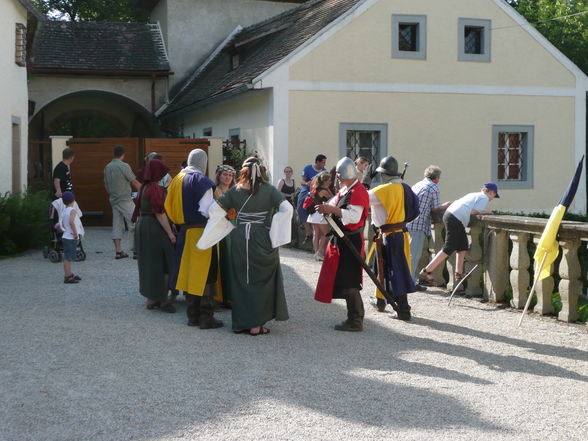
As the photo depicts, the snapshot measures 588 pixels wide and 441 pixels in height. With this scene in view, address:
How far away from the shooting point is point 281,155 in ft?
65.2

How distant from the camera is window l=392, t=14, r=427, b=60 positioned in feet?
67.3

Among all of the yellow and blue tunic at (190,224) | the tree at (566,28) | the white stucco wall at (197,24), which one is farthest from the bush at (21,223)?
the tree at (566,28)

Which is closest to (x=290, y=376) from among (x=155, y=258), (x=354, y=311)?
(x=354, y=311)

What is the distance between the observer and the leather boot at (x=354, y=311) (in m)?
8.32

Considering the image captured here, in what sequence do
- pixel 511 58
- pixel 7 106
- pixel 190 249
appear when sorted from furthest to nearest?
pixel 511 58, pixel 7 106, pixel 190 249

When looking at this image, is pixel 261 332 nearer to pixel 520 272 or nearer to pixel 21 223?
pixel 520 272

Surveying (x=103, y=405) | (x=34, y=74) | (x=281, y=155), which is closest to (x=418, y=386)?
(x=103, y=405)

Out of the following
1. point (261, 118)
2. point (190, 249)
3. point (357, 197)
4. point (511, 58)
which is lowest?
point (190, 249)

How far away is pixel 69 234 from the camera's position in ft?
37.7

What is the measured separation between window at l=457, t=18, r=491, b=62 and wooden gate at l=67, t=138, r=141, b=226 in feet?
28.5

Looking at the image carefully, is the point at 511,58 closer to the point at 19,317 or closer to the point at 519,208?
the point at 519,208

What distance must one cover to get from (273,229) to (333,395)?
2.36 metres

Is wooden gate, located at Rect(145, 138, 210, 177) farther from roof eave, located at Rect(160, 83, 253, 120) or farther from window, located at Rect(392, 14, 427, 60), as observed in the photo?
window, located at Rect(392, 14, 427, 60)

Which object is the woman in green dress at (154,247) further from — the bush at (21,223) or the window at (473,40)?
the window at (473,40)
